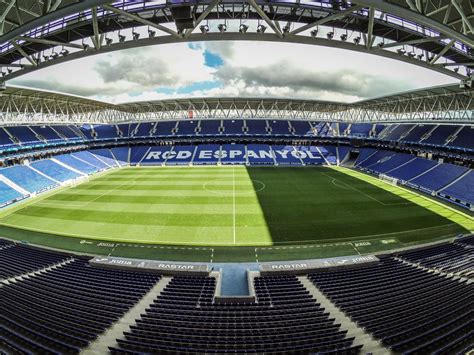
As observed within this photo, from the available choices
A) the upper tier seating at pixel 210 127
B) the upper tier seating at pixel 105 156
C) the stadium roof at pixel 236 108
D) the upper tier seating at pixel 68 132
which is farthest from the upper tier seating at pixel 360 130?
the upper tier seating at pixel 68 132

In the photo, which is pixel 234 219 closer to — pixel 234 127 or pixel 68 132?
pixel 234 127

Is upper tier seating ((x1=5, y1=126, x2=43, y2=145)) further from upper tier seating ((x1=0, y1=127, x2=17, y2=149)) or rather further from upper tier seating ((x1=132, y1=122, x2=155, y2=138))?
upper tier seating ((x1=132, y1=122, x2=155, y2=138))

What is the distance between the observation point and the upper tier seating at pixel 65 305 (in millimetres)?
8078

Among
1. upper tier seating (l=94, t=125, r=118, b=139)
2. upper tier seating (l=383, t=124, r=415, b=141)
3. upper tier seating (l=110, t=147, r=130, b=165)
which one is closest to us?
upper tier seating (l=383, t=124, r=415, b=141)

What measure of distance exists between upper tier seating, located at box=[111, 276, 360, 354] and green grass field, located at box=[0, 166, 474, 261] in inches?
235

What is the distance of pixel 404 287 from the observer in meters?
11.7

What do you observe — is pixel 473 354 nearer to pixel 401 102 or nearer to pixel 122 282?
pixel 122 282

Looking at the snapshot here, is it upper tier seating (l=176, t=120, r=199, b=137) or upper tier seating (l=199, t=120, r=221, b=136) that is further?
upper tier seating (l=176, t=120, r=199, b=137)

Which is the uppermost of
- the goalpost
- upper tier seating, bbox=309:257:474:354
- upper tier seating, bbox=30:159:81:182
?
upper tier seating, bbox=30:159:81:182

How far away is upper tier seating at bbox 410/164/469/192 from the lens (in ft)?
113

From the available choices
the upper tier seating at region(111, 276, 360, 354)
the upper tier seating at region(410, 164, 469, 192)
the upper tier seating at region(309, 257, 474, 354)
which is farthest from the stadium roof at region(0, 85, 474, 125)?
the upper tier seating at region(111, 276, 360, 354)

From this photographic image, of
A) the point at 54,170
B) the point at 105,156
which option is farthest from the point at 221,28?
the point at 105,156

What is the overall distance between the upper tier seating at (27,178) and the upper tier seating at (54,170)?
1.50 meters

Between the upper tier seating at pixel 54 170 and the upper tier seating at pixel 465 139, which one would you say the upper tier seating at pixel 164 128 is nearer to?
the upper tier seating at pixel 54 170
